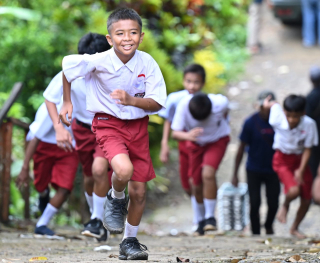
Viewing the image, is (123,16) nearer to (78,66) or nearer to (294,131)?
(78,66)

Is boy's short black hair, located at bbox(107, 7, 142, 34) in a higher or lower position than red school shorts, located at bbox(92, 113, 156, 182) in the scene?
higher

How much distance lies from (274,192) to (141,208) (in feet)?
10.1

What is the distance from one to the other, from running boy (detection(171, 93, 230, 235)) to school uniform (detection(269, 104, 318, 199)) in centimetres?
58

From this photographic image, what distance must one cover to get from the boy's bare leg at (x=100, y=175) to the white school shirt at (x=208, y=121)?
4.69 feet

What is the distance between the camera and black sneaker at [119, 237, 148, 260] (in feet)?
12.5

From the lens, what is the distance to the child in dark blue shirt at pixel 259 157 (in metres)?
6.41

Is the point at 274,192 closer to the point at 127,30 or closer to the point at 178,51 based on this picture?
the point at 127,30

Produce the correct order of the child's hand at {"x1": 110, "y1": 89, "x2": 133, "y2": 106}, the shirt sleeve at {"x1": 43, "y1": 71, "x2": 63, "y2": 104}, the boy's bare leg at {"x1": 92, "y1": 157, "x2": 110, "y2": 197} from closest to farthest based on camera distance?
the child's hand at {"x1": 110, "y1": 89, "x2": 133, "y2": 106}, the shirt sleeve at {"x1": 43, "y1": 71, "x2": 63, "y2": 104}, the boy's bare leg at {"x1": 92, "y1": 157, "x2": 110, "y2": 197}

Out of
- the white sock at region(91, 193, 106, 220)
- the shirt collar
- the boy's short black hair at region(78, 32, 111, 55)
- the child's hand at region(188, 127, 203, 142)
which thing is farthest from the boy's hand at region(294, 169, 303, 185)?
the shirt collar

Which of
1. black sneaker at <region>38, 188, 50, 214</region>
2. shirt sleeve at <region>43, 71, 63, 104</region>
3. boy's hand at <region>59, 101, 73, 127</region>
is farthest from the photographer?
black sneaker at <region>38, 188, 50, 214</region>

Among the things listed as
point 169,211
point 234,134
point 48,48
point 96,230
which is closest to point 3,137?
point 96,230

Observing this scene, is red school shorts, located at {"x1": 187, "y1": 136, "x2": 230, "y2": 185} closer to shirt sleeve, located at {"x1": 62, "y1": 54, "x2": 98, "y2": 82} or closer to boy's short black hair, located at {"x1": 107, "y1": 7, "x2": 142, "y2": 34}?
shirt sleeve, located at {"x1": 62, "y1": 54, "x2": 98, "y2": 82}

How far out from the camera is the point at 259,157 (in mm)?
6527

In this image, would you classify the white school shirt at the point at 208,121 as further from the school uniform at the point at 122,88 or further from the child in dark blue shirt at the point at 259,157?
the school uniform at the point at 122,88
